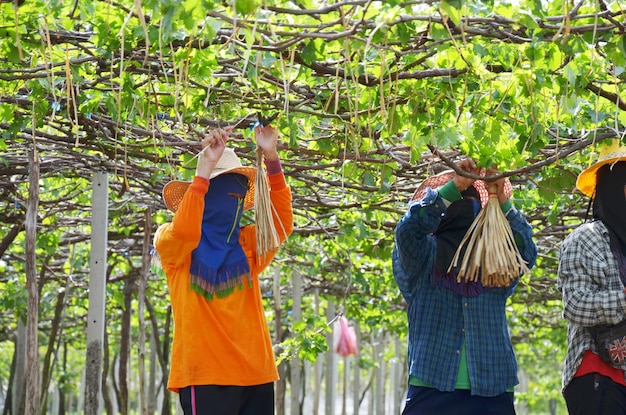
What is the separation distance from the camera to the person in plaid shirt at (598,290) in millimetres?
3730

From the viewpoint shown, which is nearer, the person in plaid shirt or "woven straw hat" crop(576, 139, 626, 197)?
the person in plaid shirt

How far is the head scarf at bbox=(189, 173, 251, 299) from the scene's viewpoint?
13.2 feet

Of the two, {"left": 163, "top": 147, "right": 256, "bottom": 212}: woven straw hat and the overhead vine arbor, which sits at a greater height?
the overhead vine arbor

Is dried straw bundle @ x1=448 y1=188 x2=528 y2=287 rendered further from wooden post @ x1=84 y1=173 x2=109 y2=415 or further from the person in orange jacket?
wooden post @ x1=84 y1=173 x2=109 y2=415

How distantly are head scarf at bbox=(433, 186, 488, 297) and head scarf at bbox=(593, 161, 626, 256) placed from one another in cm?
50

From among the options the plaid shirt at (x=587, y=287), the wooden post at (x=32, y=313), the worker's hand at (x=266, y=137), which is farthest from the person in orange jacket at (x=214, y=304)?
the wooden post at (x=32, y=313)

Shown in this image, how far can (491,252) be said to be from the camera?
3.78 m

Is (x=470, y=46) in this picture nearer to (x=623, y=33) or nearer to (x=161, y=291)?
(x=623, y=33)

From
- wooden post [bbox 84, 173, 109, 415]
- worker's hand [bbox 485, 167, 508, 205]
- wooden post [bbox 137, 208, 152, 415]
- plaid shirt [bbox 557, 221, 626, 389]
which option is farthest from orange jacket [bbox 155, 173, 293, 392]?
wooden post [bbox 137, 208, 152, 415]

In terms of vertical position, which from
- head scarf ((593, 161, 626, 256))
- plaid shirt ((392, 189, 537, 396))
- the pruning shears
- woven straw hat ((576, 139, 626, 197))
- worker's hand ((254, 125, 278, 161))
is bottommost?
plaid shirt ((392, 189, 537, 396))

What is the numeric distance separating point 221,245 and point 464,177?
1.07m

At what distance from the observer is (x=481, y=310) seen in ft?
12.6

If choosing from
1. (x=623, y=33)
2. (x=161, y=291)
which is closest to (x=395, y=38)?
(x=623, y=33)

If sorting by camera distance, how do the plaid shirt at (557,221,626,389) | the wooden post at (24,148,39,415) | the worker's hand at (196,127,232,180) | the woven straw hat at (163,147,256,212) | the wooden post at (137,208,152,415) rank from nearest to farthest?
the plaid shirt at (557,221,626,389) → the worker's hand at (196,127,232,180) → the woven straw hat at (163,147,256,212) → the wooden post at (24,148,39,415) → the wooden post at (137,208,152,415)
